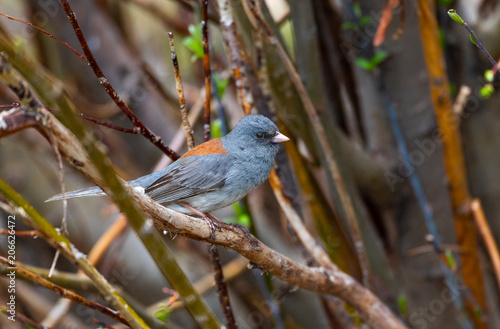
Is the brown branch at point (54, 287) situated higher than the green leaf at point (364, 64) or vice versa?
the green leaf at point (364, 64)

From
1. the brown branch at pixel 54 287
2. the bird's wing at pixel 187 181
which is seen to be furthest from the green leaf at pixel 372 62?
the brown branch at pixel 54 287

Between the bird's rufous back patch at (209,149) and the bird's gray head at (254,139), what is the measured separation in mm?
39

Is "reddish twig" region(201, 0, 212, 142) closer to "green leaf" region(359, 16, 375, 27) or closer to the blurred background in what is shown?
the blurred background

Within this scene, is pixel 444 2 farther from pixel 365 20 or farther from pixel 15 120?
pixel 15 120

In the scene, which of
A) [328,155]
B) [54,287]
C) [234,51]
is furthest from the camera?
[328,155]

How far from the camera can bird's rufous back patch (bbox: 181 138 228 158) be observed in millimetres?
2012

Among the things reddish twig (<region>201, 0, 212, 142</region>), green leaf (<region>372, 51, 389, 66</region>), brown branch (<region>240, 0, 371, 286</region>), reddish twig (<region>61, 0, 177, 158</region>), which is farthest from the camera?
green leaf (<region>372, 51, 389, 66</region>)

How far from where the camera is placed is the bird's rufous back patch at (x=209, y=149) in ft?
6.60

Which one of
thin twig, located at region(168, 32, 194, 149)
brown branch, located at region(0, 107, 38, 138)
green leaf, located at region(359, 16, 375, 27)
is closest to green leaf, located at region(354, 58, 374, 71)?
green leaf, located at region(359, 16, 375, 27)

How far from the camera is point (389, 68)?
2.73 meters

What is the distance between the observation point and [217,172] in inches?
83.0

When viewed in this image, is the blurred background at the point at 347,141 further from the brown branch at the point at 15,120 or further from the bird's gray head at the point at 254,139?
the brown branch at the point at 15,120

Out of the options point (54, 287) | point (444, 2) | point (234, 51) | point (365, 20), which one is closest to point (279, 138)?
point (234, 51)

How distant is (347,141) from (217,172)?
802 millimetres
